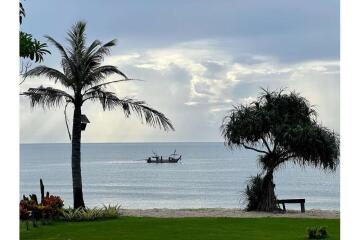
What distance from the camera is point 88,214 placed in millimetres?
16031

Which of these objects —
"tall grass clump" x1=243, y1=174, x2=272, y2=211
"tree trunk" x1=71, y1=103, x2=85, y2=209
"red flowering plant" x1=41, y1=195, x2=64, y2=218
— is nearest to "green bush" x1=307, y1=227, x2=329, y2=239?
"red flowering plant" x1=41, y1=195, x2=64, y2=218

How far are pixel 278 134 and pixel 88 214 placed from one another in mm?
5816

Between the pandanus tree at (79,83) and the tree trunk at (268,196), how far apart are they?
348 cm

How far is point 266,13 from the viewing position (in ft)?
328

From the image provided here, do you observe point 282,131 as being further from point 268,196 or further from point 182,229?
point 182,229

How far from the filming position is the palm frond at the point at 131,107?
17781 mm

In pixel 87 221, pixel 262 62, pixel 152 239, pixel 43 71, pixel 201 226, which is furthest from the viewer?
pixel 262 62

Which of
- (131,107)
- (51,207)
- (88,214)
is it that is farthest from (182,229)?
(131,107)

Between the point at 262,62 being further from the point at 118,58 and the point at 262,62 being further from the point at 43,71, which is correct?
the point at 43,71

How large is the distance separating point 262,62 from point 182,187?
3153cm

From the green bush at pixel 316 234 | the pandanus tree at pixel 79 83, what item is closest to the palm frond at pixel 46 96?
the pandanus tree at pixel 79 83

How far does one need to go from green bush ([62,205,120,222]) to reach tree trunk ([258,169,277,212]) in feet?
15.0

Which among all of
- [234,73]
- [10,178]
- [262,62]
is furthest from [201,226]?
[262,62]

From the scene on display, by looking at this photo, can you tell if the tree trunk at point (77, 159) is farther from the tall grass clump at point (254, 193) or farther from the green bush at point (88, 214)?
the tall grass clump at point (254, 193)
